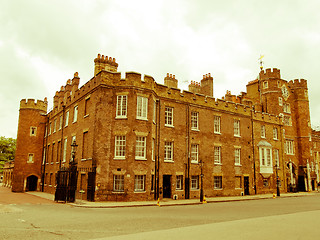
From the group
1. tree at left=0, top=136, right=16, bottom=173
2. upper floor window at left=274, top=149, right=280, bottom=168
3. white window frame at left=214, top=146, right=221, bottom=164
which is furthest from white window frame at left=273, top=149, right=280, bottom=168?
tree at left=0, top=136, right=16, bottom=173

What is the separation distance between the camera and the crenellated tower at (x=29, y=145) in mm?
Result: 36062

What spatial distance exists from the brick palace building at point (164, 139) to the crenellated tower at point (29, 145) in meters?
0.13

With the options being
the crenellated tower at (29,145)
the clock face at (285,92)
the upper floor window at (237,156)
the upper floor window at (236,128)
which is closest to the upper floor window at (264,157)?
the upper floor window at (237,156)

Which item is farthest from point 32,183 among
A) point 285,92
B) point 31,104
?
point 285,92

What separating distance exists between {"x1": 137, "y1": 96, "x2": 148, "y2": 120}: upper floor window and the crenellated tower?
22.6 metres

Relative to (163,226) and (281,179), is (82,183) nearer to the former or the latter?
(163,226)

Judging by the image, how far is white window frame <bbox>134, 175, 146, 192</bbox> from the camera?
21547mm

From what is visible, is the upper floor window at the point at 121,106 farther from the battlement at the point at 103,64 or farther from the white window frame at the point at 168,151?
the white window frame at the point at 168,151

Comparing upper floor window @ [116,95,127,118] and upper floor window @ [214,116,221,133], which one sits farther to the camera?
upper floor window @ [214,116,221,133]

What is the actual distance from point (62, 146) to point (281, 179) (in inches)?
1116

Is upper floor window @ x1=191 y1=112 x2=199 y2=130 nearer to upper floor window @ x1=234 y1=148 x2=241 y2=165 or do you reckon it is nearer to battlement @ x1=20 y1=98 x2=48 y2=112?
upper floor window @ x1=234 y1=148 x2=241 y2=165

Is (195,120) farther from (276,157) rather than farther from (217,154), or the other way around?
(276,157)

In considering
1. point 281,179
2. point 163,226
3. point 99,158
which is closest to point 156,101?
point 99,158

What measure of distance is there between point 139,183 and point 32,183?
23223 millimetres
